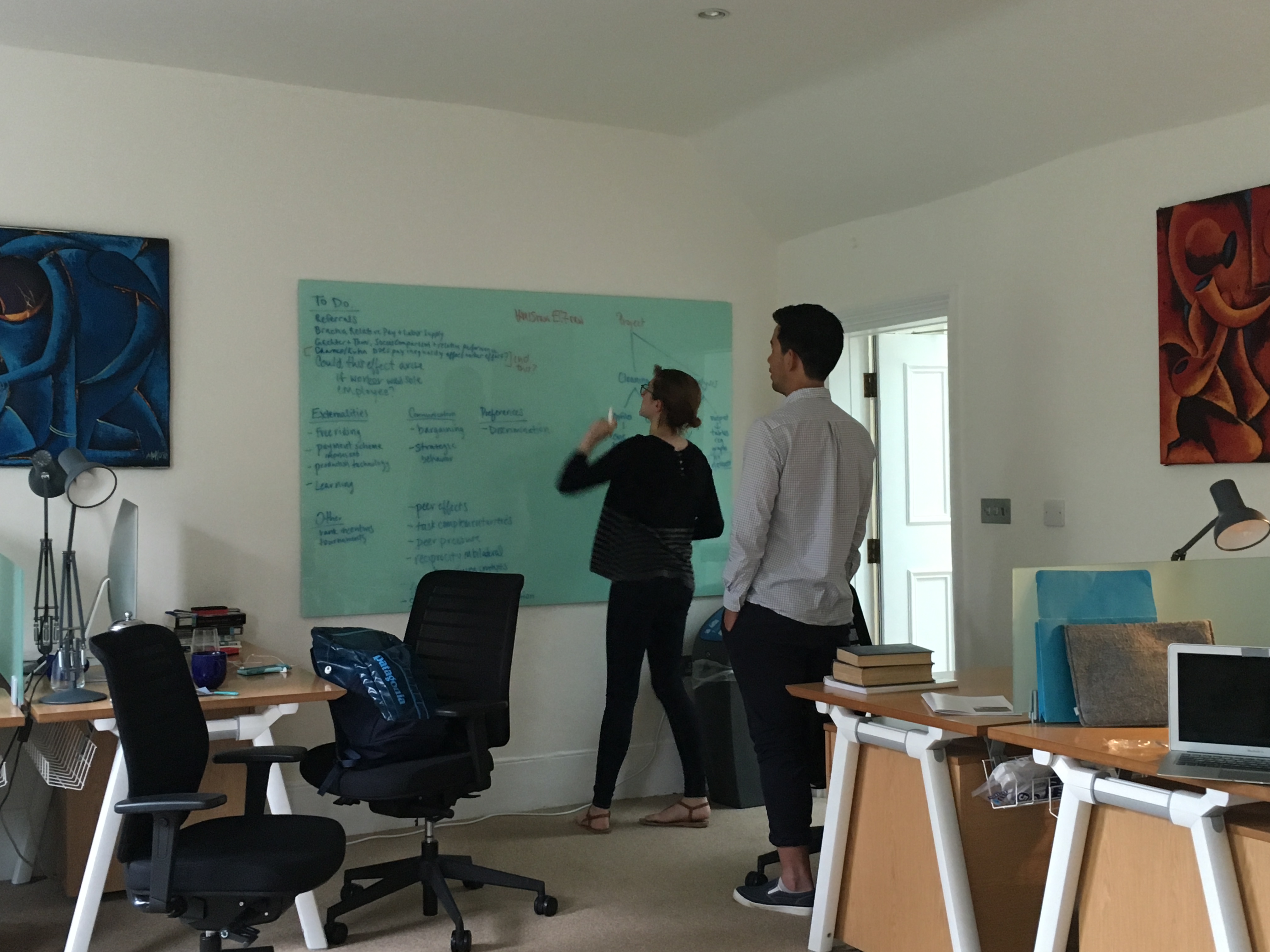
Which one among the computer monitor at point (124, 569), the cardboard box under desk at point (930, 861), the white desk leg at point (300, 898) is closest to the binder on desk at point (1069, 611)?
the cardboard box under desk at point (930, 861)

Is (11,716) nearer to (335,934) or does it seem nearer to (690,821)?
(335,934)

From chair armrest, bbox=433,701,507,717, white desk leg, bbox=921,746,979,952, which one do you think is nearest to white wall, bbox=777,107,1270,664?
white desk leg, bbox=921,746,979,952

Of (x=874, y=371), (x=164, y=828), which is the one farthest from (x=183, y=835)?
(x=874, y=371)

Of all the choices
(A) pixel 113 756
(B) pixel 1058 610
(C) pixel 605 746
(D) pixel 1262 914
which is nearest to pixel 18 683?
(A) pixel 113 756

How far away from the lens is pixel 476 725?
11.4 feet

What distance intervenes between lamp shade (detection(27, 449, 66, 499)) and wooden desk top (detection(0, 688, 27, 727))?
0.63 meters

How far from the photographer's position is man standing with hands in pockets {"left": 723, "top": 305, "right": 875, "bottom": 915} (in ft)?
11.1

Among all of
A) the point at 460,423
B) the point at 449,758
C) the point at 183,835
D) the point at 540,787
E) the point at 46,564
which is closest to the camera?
the point at 183,835

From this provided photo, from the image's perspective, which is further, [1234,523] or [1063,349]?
[1063,349]

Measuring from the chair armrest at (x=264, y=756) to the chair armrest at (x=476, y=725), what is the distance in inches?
18.3

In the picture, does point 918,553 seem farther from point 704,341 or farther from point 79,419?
point 79,419

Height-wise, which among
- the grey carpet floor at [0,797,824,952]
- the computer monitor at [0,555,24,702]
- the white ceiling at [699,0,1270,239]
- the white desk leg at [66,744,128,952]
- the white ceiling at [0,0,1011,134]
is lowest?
the grey carpet floor at [0,797,824,952]

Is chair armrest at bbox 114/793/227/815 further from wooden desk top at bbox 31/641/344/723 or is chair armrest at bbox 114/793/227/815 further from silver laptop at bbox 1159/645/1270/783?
silver laptop at bbox 1159/645/1270/783

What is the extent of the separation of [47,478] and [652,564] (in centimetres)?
199
